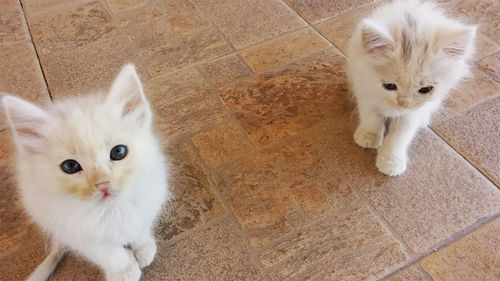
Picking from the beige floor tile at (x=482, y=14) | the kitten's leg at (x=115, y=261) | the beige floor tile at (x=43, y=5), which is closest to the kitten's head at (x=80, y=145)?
the kitten's leg at (x=115, y=261)

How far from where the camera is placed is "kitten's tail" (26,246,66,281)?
1.27 metres

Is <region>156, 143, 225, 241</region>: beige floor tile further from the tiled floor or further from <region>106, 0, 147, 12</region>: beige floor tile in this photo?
<region>106, 0, 147, 12</region>: beige floor tile

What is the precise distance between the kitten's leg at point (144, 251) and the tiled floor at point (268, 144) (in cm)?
4

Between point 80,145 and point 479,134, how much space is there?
156 cm

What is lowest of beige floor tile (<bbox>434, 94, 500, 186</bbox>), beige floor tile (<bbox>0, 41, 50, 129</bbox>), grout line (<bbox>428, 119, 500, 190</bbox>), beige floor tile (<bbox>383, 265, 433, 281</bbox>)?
beige floor tile (<bbox>0, 41, 50, 129</bbox>)

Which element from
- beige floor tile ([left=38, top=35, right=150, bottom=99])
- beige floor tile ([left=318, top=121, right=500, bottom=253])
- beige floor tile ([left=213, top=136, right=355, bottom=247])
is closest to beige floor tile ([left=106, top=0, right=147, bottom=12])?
beige floor tile ([left=38, top=35, right=150, bottom=99])

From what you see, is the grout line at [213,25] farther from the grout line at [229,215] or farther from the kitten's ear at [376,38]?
the kitten's ear at [376,38]

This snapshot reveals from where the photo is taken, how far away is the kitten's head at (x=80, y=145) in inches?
37.2

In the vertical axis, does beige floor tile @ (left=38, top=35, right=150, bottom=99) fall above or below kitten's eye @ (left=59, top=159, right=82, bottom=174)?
below

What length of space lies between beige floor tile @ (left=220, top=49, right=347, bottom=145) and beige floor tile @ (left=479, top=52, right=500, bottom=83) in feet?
2.25

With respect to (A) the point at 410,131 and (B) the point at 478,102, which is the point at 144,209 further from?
(B) the point at 478,102

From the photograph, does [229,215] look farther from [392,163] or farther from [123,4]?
[123,4]

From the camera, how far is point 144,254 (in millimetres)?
1306

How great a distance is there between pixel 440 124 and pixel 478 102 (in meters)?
0.24
